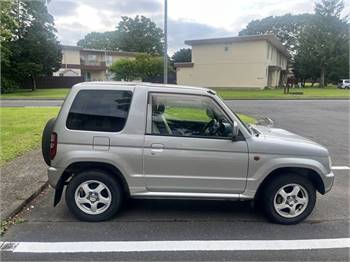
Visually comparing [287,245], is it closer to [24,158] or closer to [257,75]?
[24,158]

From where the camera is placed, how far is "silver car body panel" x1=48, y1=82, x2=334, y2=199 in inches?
167

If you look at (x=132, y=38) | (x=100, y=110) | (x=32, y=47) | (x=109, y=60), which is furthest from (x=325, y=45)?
(x=100, y=110)

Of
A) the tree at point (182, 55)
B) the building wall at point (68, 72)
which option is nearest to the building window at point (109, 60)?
the building wall at point (68, 72)

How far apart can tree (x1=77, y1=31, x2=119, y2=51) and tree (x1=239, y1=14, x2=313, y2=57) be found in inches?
1342

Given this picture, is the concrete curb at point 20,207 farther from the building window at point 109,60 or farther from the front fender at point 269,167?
the building window at point 109,60

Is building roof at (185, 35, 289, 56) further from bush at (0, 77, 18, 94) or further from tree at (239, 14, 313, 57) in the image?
tree at (239, 14, 313, 57)

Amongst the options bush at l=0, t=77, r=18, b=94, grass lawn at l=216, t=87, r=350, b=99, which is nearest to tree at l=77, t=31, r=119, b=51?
bush at l=0, t=77, r=18, b=94

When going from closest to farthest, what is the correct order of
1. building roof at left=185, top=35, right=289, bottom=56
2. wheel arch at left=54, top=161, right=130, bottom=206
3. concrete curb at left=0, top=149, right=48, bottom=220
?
wheel arch at left=54, top=161, right=130, bottom=206 → concrete curb at left=0, top=149, right=48, bottom=220 → building roof at left=185, top=35, right=289, bottom=56

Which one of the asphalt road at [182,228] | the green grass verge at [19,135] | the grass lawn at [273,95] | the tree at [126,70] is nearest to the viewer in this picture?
the asphalt road at [182,228]

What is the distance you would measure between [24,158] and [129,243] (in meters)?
4.49

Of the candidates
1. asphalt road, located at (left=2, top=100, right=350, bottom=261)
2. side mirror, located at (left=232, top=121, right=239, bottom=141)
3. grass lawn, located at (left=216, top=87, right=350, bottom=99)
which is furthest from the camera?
grass lawn, located at (left=216, top=87, right=350, bottom=99)

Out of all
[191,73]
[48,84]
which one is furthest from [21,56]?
[191,73]

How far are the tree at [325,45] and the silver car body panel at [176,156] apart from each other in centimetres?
5837

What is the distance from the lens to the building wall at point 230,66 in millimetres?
41906
